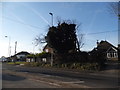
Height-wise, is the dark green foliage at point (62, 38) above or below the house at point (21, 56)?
above

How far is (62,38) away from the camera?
3822 centimetres

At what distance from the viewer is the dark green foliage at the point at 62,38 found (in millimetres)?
37938

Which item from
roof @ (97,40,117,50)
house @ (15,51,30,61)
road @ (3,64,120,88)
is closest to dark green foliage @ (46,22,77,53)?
road @ (3,64,120,88)

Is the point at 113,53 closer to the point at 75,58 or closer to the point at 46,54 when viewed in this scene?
the point at 46,54

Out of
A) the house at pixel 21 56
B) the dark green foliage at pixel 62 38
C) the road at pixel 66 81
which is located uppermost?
the dark green foliage at pixel 62 38

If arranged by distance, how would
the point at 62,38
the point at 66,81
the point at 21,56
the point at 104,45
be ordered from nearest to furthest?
the point at 66,81
the point at 62,38
the point at 104,45
the point at 21,56

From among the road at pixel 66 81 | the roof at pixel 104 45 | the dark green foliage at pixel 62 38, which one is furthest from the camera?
the roof at pixel 104 45

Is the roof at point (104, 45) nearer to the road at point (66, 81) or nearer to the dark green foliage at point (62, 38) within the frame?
the dark green foliage at point (62, 38)

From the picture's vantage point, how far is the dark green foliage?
124 feet

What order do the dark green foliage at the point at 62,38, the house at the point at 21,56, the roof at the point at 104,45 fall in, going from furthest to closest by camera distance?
1. the house at the point at 21,56
2. the roof at the point at 104,45
3. the dark green foliage at the point at 62,38

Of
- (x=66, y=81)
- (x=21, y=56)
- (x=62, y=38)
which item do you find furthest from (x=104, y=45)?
(x=21, y=56)

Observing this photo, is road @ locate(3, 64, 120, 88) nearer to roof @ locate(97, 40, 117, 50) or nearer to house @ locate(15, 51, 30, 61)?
roof @ locate(97, 40, 117, 50)

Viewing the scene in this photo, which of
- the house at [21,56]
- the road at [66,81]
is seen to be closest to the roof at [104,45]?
the house at [21,56]

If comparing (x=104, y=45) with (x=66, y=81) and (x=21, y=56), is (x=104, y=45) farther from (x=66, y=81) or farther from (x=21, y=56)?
(x=21, y=56)
